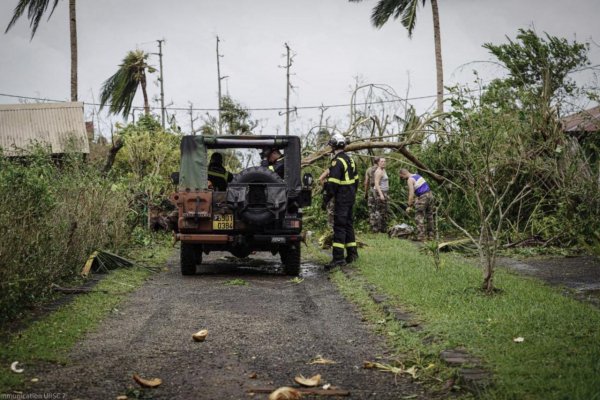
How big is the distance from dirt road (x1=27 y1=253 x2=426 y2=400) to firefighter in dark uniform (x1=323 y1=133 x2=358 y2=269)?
2214 millimetres

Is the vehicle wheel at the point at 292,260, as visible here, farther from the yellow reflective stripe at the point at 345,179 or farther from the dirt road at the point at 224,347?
the dirt road at the point at 224,347

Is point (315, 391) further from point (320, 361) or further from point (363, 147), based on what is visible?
point (363, 147)

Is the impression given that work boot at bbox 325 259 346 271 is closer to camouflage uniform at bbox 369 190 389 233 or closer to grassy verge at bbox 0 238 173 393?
grassy verge at bbox 0 238 173 393

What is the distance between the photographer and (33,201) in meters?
9.15

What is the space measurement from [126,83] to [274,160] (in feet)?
95.3

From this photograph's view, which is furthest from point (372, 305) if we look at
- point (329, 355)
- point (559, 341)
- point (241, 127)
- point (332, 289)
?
point (241, 127)

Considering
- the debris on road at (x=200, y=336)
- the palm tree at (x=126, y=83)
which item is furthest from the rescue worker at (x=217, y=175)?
the palm tree at (x=126, y=83)

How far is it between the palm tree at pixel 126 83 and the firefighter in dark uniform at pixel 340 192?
88.7 ft

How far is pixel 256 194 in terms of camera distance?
39.8 feet

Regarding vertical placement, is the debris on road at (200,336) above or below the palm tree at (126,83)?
below

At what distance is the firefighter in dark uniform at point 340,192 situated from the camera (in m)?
12.9

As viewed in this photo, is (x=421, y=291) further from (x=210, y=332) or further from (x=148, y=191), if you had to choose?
(x=148, y=191)

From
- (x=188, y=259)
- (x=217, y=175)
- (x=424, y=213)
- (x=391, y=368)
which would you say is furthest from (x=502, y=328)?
(x=424, y=213)

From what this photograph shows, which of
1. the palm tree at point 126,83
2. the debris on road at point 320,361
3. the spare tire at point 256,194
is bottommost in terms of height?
the debris on road at point 320,361
